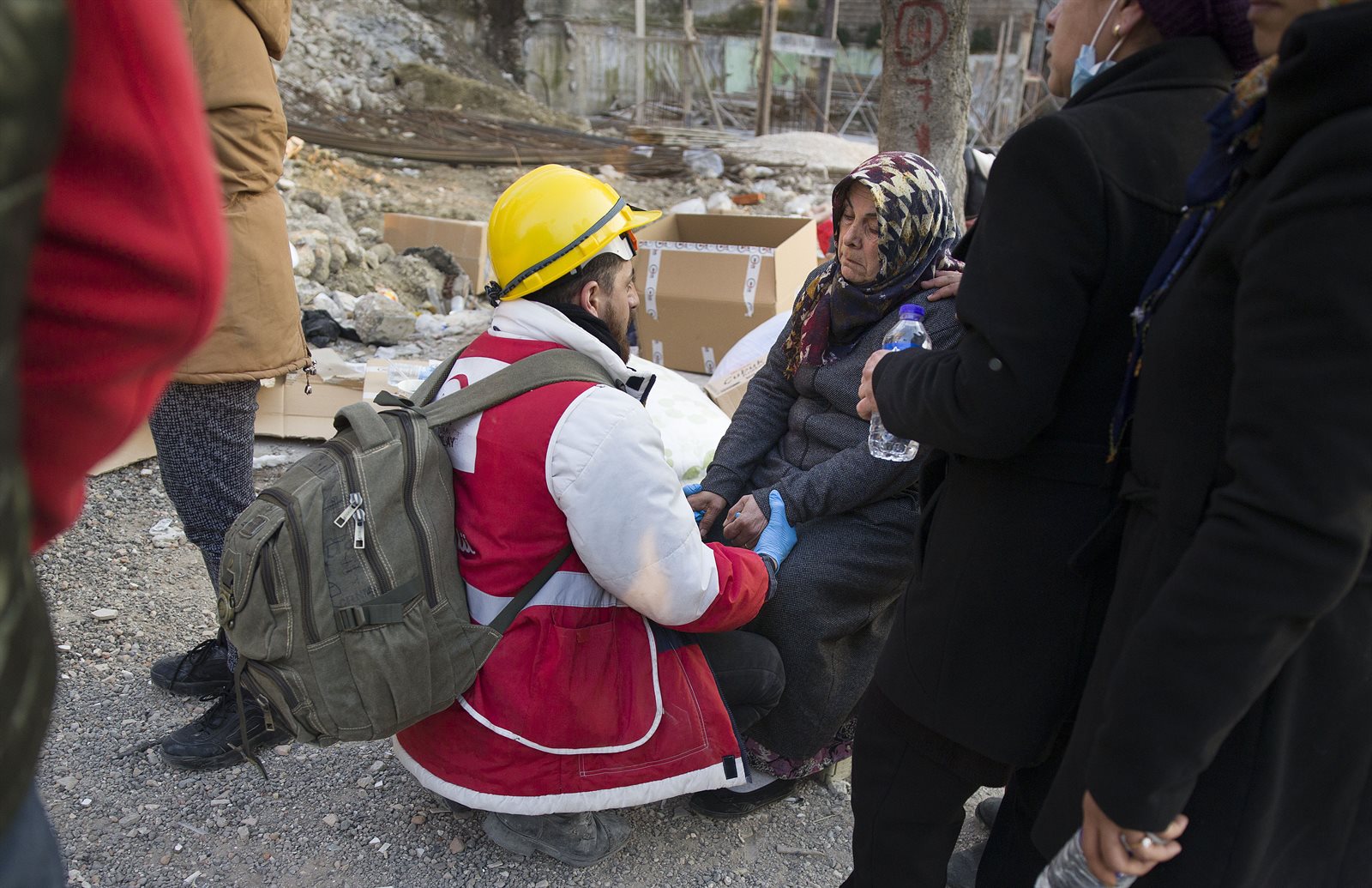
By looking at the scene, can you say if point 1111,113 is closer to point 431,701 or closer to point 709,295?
point 431,701

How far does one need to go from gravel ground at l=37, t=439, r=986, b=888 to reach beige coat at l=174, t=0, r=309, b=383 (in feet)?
3.47

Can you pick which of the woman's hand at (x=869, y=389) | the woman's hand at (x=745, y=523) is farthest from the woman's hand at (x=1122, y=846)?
the woman's hand at (x=745, y=523)

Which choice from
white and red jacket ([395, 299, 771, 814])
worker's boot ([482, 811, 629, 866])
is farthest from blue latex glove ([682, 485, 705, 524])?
worker's boot ([482, 811, 629, 866])

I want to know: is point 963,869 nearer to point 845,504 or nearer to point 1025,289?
point 845,504

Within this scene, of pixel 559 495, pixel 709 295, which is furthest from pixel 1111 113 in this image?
pixel 709 295

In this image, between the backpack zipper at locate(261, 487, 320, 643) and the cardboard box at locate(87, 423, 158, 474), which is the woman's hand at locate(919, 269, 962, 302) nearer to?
the backpack zipper at locate(261, 487, 320, 643)

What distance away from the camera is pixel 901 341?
7.32ft

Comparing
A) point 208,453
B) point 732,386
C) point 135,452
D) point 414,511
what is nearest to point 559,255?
point 414,511

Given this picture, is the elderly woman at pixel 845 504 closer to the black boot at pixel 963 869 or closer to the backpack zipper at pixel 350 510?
the black boot at pixel 963 869

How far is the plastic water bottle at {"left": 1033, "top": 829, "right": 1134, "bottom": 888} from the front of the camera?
120cm

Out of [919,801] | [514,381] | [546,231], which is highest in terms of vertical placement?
[546,231]

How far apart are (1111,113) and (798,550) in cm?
138

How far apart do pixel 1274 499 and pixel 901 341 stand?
52.0 inches

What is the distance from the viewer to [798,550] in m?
2.41
